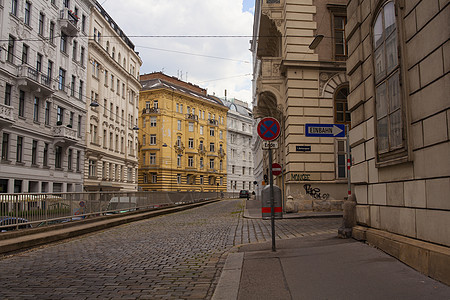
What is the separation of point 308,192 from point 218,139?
63250 millimetres

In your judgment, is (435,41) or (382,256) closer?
(435,41)

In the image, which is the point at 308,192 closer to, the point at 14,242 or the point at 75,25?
the point at 14,242

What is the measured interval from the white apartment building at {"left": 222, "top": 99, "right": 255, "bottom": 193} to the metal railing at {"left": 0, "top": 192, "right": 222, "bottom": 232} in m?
64.2

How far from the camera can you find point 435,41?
5.25 metres

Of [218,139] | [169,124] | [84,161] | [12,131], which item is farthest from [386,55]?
[218,139]

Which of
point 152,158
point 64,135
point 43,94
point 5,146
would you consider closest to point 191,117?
point 152,158

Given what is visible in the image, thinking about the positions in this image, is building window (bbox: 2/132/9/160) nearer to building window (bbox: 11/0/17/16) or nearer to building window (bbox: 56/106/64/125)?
building window (bbox: 56/106/64/125)

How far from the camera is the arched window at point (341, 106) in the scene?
A: 67.5ft

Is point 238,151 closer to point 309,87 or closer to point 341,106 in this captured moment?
point 341,106

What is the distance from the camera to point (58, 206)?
13.8m

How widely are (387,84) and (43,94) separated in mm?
32967

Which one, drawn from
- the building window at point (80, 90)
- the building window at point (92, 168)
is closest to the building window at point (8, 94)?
the building window at point (80, 90)

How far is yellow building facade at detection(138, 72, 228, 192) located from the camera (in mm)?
70312

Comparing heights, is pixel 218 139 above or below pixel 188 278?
above
